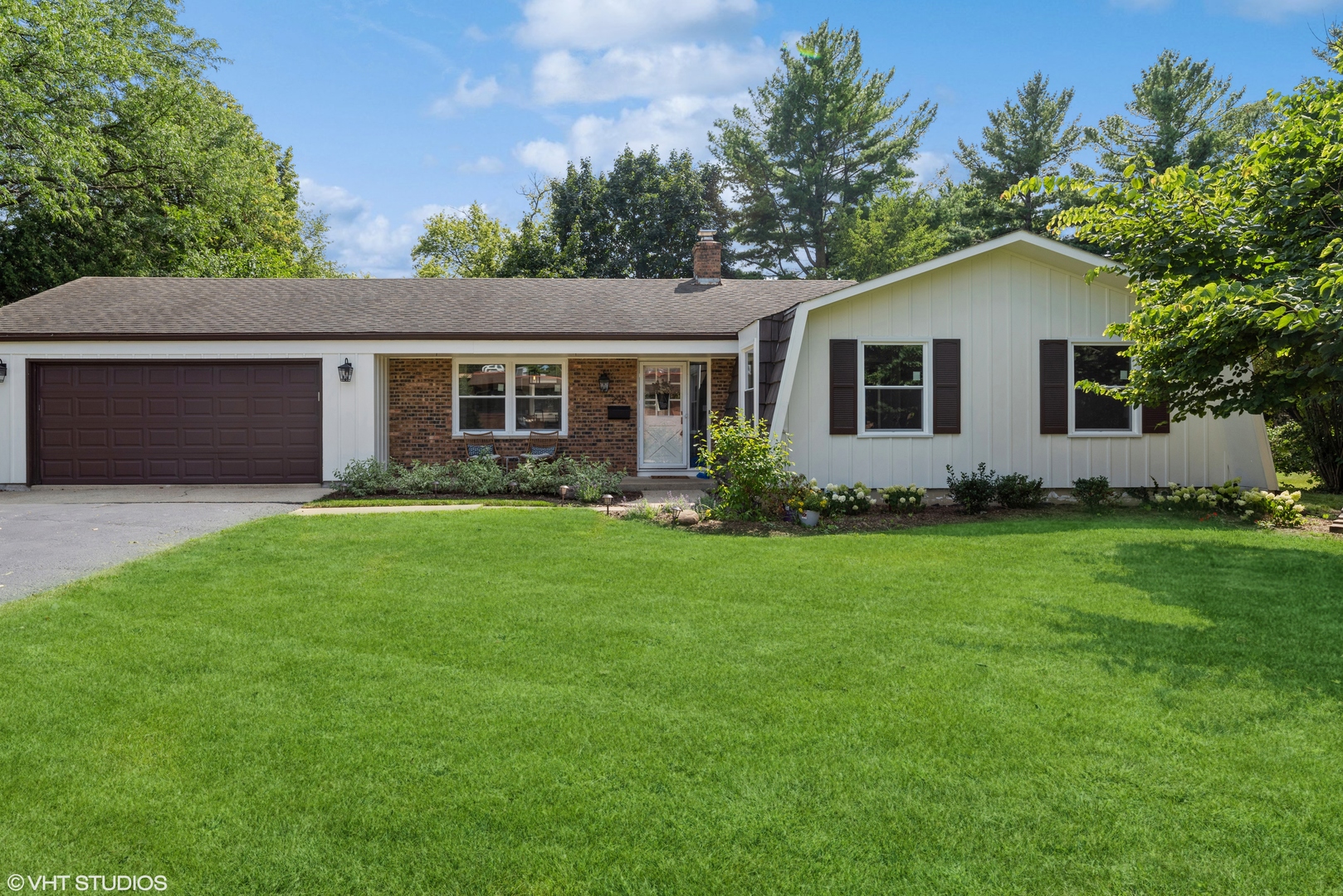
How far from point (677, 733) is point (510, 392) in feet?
39.1

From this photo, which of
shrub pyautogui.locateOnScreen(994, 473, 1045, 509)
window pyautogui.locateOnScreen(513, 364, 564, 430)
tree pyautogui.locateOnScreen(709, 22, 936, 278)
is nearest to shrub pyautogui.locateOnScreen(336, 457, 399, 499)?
Result: window pyautogui.locateOnScreen(513, 364, 564, 430)

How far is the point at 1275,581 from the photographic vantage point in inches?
260

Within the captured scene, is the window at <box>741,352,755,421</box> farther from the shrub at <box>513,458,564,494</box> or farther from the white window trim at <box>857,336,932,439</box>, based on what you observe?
the shrub at <box>513,458,564,494</box>

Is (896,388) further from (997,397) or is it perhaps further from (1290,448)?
(1290,448)

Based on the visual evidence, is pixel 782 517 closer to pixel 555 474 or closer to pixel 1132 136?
pixel 555 474

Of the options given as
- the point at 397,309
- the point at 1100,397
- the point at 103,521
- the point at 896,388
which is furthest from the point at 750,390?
the point at 103,521

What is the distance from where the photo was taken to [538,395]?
14977 mm

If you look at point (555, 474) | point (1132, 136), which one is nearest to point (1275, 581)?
point (555, 474)

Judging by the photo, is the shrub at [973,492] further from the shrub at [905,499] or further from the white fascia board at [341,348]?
the white fascia board at [341,348]

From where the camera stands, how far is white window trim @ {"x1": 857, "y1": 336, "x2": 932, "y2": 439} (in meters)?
11.4

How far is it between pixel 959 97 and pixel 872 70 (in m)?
3.65

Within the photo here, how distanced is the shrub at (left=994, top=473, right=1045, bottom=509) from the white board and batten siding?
1.59 feet

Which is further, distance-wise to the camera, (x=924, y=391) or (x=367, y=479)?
(x=367, y=479)

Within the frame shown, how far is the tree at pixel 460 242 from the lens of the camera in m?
33.9
